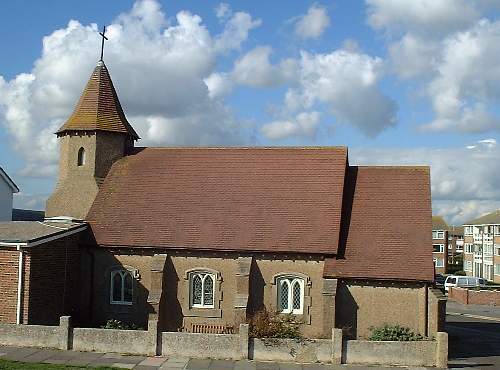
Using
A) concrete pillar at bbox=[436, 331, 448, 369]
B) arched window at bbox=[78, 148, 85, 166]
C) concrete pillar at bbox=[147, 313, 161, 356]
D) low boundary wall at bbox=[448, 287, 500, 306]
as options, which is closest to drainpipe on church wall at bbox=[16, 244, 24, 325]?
concrete pillar at bbox=[147, 313, 161, 356]

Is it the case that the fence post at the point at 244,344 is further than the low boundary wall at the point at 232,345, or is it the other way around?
the fence post at the point at 244,344

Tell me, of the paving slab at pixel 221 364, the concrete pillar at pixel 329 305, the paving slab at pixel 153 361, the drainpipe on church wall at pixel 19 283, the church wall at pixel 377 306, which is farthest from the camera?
the church wall at pixel 377 306

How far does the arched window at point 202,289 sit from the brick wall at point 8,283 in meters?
7.22

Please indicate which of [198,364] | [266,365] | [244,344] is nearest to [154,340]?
[198,364]

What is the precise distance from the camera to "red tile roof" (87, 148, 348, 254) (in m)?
25.5

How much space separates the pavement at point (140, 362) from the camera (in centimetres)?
1938

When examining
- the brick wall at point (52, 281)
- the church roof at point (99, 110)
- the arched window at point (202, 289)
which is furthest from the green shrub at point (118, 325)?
the church roof at point (99, 110)

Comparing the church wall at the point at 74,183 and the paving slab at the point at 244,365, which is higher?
the church wall at the point at 74,183

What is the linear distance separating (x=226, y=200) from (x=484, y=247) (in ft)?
189

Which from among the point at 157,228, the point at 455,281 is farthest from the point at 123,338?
the point at 455,281

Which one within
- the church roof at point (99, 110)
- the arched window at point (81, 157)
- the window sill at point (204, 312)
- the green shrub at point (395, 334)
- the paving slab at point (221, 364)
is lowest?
the paving slab at point (221, 364)

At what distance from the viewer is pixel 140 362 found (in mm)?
19844

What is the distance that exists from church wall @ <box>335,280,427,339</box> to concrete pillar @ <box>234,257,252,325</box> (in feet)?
12.4

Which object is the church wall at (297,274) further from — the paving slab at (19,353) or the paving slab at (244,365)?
the paving slab at (19,353)
